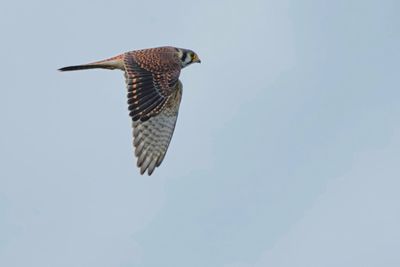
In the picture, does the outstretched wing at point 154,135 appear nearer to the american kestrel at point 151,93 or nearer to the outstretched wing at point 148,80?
the american kestrel at point 151,93

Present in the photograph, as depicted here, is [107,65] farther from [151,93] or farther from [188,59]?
[188,59]

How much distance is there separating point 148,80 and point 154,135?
2.00m

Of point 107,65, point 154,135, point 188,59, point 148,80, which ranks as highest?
point 188,59

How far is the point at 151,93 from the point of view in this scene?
2777 centimetres

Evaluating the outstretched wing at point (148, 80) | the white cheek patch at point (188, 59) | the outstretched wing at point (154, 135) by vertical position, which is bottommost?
the outstretched wing at point (154, 135)

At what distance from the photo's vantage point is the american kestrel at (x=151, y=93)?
27.6 meters

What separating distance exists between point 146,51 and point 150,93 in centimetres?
188

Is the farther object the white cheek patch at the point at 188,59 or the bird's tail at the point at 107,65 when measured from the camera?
the white cheek patch at the point at 188,59

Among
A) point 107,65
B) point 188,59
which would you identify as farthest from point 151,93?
point 188,59

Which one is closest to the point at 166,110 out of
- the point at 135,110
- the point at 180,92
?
the point at 180,92

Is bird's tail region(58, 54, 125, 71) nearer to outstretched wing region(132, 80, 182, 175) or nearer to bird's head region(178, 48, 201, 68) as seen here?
outstretched wing region(132, 80, 182, 175)

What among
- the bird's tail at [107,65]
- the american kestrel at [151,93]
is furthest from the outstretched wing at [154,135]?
the bird's tail at [107,65]

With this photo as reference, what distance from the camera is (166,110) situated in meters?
30.1

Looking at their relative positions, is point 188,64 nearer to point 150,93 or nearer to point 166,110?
point 166,110
